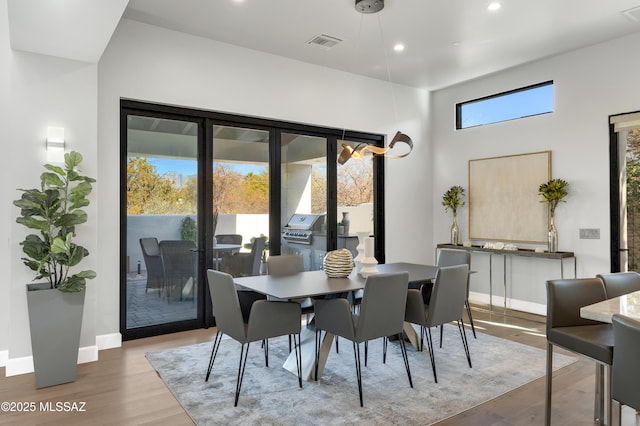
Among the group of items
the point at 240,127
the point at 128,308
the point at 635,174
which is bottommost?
the point at 128,308

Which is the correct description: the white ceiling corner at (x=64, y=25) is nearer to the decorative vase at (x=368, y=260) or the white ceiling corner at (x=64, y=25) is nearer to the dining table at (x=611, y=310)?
the decorative vase at (x=368, y=260)

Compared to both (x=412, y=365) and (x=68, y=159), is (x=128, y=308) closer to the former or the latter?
(x=68, y=159)

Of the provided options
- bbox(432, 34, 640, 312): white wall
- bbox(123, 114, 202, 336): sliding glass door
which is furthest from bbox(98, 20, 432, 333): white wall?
bbox(432, 34, 640, 312): white wall

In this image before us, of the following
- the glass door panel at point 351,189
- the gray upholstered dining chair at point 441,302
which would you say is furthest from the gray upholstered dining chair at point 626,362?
→ the glass door panel at point 351,189

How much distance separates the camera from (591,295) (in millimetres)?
2570

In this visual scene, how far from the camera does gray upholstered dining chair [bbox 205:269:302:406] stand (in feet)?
9.57

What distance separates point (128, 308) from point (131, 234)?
773 millimetres

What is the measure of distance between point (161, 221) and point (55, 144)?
130 centimetres

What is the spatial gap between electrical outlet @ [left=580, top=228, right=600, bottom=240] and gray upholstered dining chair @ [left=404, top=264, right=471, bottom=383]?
2397 millimetres

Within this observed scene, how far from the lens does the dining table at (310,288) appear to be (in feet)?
10.0

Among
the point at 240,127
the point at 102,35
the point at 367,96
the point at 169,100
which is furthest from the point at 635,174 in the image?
the point at 102,35

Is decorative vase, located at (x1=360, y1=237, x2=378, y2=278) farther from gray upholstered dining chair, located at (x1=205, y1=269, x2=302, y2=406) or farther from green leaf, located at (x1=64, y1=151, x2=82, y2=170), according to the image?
green leaf, located at (x1=64, y1=151, x2=82, y2=170)

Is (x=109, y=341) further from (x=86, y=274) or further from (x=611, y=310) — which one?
(x=611, y=310)

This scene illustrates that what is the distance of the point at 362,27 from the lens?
4406 mm
